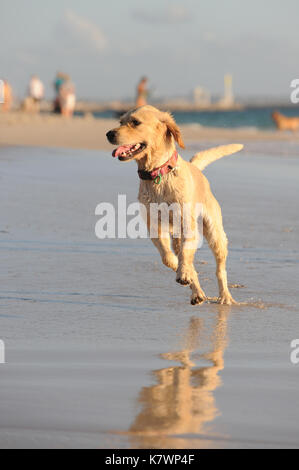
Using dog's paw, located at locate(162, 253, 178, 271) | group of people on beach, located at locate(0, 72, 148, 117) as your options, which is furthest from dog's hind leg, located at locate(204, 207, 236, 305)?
group of people on beach, located at locate(0, 72, 148, 117)

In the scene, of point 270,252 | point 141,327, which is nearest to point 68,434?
point 141,327

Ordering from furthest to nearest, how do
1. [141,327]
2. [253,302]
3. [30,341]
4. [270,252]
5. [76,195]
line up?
[76,195]
[270,252]
[253,302]
[141,327]
[30,341]

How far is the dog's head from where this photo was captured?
5.61 m

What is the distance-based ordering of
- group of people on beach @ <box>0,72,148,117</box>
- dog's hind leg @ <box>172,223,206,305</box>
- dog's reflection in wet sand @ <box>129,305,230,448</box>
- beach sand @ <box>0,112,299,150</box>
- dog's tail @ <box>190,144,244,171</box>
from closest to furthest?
dog's reflection in wet sand @ <box>129,305,230,448</box> → dog's hind leg @ <box>172,223,206,305</box> → dog's tail @ <box>190,144,244,171</box> → beach sand @ <box>0,112,299,150</box> → group of people on beach @ <box>0,72,148,117</box>

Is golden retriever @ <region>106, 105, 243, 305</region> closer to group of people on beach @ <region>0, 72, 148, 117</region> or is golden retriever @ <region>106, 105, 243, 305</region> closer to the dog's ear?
the dog's ear

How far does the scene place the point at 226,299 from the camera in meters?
5.72

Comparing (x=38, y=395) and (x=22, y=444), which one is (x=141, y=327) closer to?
(x=38, y=395)

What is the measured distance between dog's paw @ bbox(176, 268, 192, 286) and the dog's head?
2.63 ft

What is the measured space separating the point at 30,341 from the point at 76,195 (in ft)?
19.3

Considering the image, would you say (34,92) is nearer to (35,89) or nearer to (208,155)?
(35,89)

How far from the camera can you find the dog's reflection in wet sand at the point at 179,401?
3057 millimetres

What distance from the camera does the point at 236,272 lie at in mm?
6602

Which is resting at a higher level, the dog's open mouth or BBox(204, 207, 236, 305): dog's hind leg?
the dog's open mouth

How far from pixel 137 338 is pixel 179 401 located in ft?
3.84
